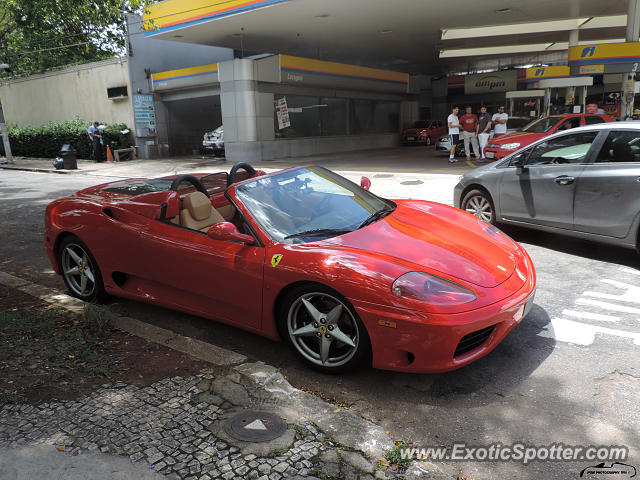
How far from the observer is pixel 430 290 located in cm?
305

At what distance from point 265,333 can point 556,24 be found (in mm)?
22547

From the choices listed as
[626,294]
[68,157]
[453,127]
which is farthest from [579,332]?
[68,157]

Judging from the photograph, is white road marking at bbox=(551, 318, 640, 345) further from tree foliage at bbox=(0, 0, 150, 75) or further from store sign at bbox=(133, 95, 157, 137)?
store sign at bbox=(133, 95, 157, 137)

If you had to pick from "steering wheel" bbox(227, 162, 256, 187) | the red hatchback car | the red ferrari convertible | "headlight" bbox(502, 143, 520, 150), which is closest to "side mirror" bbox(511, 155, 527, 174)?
the red ferrari convertible

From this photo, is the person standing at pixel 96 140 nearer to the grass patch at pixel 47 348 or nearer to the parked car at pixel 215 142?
the parked car at pixel 215 142

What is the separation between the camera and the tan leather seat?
4.17 metres

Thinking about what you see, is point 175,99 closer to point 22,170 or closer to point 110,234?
point 22,170

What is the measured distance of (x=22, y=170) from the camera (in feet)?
68.4

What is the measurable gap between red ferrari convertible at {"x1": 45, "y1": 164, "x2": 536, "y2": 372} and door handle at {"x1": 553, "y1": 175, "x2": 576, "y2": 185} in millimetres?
2143

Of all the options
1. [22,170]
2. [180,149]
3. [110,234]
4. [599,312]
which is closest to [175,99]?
[180,149]

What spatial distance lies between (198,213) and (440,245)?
6.64 feet

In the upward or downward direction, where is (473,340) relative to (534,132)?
downward

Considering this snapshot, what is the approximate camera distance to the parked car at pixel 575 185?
5.39 metres

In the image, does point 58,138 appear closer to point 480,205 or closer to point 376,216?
point 480,205
